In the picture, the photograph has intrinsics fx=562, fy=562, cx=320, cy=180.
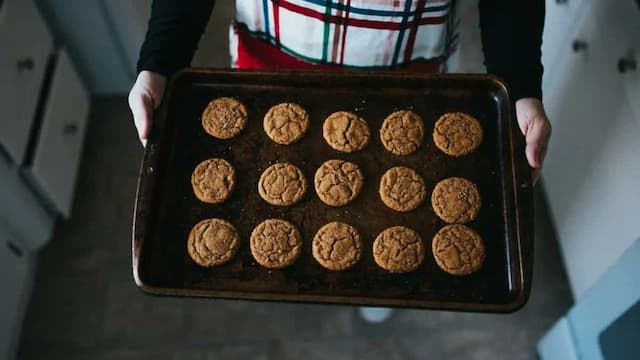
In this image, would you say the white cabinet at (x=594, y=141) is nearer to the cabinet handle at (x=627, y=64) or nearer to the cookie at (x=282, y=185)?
the cabinet handle at (x=627, y=64)

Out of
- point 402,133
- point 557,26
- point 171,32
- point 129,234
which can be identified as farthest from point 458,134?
point 129,234

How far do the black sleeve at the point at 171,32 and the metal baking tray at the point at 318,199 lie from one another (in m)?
0.07

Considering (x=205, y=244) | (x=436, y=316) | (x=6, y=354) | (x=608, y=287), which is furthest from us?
(x=436, y=316)

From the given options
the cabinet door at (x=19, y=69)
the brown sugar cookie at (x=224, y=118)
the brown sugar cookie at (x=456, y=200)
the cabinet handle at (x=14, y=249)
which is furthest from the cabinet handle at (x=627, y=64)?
the cabinet handle at (x=14, y=249)

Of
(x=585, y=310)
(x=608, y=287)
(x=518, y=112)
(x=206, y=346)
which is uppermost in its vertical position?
(x=518, y=112)

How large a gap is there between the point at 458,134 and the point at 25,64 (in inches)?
43.3

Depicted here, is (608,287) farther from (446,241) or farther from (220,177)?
(220,177)

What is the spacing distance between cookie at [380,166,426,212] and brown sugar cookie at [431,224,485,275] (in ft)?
0.26

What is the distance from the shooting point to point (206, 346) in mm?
1510

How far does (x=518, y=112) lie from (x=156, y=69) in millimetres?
637

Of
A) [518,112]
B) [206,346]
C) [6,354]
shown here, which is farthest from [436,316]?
[6,354]

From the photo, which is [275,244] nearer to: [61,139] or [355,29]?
[355,29]

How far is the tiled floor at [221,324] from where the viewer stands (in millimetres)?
1512

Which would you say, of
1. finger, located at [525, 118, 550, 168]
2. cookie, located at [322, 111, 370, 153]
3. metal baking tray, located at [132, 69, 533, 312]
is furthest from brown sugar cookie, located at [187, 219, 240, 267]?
finger, located at [525, 118, 550, 168]
